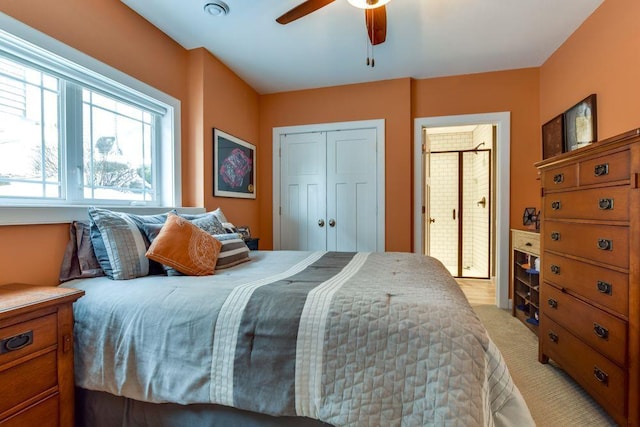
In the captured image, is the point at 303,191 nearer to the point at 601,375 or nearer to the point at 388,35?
the point at 388,35

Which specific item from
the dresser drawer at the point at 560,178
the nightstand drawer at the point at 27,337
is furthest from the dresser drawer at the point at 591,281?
the nightstand drawer at the point at 27,337

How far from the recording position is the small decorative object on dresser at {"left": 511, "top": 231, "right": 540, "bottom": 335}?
2635mm

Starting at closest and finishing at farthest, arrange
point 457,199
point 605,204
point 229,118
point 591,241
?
point 605,204
point 591,241
point 229,118
point 457,199

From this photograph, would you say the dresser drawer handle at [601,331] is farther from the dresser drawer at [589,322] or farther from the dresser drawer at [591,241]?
the dresser drawer at [591,241]

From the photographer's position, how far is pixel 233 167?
3.21 meters

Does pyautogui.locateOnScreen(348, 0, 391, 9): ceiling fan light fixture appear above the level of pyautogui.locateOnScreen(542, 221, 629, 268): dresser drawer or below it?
above

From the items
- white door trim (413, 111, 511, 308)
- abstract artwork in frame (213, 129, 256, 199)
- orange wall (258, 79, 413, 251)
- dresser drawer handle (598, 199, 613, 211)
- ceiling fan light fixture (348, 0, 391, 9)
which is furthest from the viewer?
orange wall (258, 79, 413, 251)

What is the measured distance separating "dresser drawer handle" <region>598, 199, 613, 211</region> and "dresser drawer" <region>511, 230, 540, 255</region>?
4.02 ft

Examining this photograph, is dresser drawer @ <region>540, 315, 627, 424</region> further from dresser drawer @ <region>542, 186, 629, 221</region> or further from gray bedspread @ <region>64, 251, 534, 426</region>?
gray bedspread @ <region>64, 251, 534, 426</region>

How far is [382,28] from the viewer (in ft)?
6.57

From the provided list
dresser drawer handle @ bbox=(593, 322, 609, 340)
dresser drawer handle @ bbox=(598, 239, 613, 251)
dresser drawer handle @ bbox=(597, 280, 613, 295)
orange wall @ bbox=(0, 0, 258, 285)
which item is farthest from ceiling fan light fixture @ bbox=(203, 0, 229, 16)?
dresser drawer handle @ bbox=(593, 322, 609, 340)

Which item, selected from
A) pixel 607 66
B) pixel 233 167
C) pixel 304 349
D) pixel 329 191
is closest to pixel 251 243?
pixel 233 167

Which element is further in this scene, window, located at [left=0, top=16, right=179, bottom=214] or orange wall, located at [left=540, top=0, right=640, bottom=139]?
orange wall, located at [left=540, top=0, right=640, bottom=139]

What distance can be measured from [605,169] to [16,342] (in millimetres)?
2530
